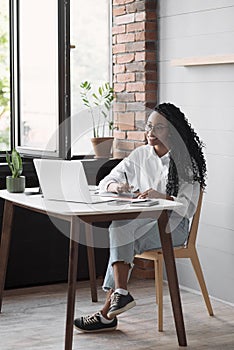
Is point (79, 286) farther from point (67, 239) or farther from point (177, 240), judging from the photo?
point (177, 240)

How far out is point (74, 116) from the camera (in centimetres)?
559

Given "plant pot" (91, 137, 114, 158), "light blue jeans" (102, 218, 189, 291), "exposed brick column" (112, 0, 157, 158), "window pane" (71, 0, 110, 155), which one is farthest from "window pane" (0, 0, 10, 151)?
"light blue jeans" (102, 218, 189, 291)

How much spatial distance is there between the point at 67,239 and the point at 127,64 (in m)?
1.27

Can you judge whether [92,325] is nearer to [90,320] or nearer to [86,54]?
[90,320]

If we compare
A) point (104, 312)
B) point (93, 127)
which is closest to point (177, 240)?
point (104, 312)

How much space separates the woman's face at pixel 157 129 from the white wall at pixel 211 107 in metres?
0.40

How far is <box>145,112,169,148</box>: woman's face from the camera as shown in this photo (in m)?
4.47

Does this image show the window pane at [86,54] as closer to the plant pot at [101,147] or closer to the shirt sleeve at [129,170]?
the plant pot at [101,147]

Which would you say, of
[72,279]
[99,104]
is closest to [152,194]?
[72,279]

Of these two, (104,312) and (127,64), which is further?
(127,64)

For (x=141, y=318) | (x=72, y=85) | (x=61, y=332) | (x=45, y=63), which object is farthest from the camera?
(x=72, y=85)

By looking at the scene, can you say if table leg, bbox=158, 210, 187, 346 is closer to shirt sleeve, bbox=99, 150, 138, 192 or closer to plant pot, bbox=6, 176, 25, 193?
shirt sleeve, bbox=99, 150, 138, 192

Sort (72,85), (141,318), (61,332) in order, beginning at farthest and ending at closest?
(72,85)
(141,318)
(61,332)

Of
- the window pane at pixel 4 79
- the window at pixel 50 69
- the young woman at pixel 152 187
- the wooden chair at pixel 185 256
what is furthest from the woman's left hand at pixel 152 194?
the window pane at pixel 4 79
